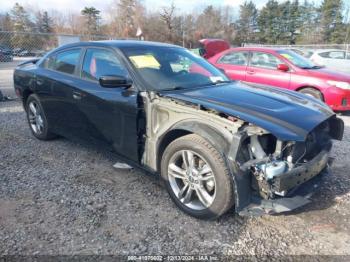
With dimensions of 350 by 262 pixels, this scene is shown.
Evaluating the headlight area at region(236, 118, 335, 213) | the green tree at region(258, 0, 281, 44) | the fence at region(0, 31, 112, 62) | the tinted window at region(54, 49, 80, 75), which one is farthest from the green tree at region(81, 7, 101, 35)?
the headlight area at region(236, 118, 335, 213)

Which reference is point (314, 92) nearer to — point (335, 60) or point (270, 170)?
point (270, 170)

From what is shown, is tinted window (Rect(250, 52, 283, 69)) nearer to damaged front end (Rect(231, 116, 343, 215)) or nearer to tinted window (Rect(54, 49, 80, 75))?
tinted window (Rect(54, 49, 80, 75))

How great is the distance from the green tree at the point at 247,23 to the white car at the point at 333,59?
47.5 meters

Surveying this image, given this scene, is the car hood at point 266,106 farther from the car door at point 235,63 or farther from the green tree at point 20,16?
the green tree at point 20,16

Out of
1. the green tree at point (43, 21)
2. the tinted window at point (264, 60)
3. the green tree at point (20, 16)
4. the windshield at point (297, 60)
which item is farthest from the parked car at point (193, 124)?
the green tree at point (43, 21)

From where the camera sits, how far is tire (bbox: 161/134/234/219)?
2.62 m

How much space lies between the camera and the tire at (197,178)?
2619mm

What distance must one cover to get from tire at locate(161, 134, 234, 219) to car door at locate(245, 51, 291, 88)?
15.7ft

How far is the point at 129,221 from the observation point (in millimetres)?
2887

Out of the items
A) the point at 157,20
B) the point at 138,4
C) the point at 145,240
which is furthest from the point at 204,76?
the point at 138,4

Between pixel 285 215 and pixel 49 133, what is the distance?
3588mm

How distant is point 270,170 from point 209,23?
51180mm

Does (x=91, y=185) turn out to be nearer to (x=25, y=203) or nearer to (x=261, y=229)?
(x=25, y=203)

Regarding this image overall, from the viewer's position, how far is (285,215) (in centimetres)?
300
